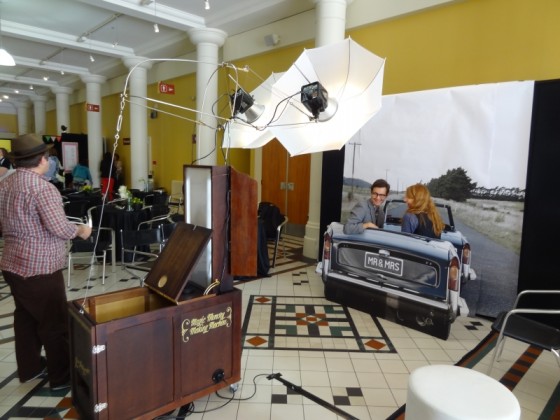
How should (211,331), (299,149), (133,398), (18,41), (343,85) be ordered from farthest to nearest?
(18,41)
(299,149)
(343,85)
(211,331)
(133,398)

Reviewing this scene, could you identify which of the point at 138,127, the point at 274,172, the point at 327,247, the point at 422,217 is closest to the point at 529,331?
the point at 422,217

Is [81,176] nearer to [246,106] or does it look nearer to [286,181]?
[286,181]

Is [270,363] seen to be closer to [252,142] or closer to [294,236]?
A: [252,142]

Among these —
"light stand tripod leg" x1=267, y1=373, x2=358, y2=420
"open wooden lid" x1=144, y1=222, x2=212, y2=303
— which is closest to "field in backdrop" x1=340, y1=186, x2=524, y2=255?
"light stand tripod leg" x1=267, y1=373, x2=358, y2=420

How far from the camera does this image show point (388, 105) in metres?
4.42

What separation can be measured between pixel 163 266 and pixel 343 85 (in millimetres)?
1711

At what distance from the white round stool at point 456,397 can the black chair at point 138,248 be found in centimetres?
206

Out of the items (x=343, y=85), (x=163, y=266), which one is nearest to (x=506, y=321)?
(x=343, y=85)

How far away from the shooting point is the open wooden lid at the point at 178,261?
83.6 inches

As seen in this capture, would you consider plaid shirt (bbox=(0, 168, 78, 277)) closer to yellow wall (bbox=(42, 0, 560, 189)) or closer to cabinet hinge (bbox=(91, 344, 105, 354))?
cabinet hinge (bbox=(91, 344, 105, 354))

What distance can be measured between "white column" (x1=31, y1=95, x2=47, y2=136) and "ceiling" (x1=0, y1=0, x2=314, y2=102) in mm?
6216

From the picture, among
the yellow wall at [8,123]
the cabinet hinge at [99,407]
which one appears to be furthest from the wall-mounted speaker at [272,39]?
the yellow wall at [8,123]

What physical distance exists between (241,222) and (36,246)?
4.11ft

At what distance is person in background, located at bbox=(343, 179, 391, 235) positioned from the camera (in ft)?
13.0
